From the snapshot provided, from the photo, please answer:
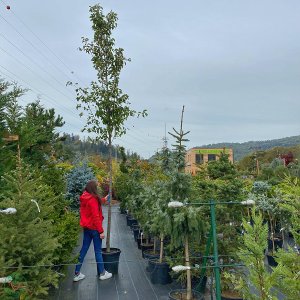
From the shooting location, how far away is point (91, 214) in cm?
616

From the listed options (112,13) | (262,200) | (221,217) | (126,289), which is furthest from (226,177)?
(112,13)

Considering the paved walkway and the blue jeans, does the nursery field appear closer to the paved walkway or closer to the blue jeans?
the paved walkway

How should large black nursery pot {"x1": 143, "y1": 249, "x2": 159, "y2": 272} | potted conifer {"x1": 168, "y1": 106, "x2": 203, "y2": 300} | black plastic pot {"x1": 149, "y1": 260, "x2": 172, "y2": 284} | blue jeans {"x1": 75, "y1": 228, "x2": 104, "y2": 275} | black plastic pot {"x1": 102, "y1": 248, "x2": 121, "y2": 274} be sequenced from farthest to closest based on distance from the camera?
large black nursery pot {"x1": 143, "y1": 249, "x2": 159, "y2": 272} → black plastic pot {"x1": 102, "y1": 248, "x2": 121, "y2": 274} → blue jeans {"x1": 75, "y1": 228, "x2": 104, "y2": 275} → black plastic pot {"x1": 149, "y1": 260, "x2": 172, "y2": 284} → potted conifer {"x1": 168, "y1": 106, "x2": 203, "y2": 300}

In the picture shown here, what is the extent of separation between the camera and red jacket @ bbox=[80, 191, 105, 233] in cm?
613

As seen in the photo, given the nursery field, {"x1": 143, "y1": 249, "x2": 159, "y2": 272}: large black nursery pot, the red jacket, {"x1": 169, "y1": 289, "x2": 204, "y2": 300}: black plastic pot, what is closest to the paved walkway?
the nursery field

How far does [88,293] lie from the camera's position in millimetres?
5629

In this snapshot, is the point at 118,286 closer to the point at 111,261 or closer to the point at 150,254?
the point at 111,261

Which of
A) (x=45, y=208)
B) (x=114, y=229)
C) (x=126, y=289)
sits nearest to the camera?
(x=45, y=208)

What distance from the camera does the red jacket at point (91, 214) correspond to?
20.1 ft

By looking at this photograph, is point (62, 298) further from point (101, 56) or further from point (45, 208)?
point (101, 56)

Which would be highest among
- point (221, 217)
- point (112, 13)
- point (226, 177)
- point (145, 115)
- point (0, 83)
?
point (112, 13)

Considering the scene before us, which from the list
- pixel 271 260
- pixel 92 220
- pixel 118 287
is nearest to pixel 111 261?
pixel 118 287

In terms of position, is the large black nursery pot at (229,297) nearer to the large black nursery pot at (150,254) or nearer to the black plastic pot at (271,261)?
the large black nursery pot at (150,254)

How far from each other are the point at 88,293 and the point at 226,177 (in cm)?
297
